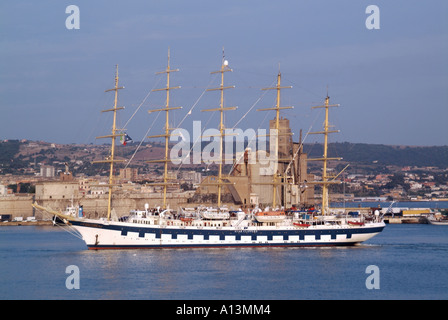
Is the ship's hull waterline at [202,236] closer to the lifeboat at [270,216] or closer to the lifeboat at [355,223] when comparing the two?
the lifeboat at [355,223]

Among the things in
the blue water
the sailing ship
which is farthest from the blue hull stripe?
the blue water

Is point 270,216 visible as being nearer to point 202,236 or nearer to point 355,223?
point 202,236

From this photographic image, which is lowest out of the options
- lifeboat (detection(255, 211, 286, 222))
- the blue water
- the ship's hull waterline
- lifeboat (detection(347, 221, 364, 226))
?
the blue water

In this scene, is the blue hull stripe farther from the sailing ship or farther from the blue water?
the blue water

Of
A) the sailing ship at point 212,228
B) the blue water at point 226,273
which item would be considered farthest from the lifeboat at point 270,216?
the blue water at point 226,273

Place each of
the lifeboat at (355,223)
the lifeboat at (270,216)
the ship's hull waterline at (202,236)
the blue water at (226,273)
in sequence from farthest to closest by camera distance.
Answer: the lifeboat at (355,223)
the lifeboat at (270,216)
the ship's hull waterline at (202,236)
the blue water at (226,273)

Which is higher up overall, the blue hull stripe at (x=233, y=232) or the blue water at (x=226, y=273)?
the blue hull stripe at (x=233, y=232)
